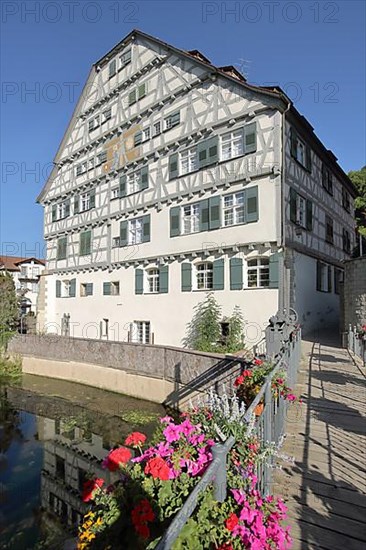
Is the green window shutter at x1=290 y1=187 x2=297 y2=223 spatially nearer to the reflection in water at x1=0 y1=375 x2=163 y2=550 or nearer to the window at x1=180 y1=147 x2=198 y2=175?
the window at x1=180 y1=147 x2=198 y2=175

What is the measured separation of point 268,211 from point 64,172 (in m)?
17.0

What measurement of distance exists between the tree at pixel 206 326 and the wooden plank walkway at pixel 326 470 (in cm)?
690

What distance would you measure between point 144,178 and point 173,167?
2.24 meters

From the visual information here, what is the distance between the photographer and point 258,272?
1430 cm

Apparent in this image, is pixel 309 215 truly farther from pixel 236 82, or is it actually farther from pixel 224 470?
pixel 224 470

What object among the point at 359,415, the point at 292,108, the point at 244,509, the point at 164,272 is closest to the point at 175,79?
the point at 292,108

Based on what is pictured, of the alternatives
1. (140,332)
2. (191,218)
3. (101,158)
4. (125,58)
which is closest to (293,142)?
(191,218)

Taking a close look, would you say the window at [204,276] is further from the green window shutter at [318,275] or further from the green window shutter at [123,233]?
the green window shutter at [123,233]

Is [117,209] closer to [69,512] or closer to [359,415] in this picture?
[69,512]

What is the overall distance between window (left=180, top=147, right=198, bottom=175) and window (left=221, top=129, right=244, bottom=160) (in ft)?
5.18

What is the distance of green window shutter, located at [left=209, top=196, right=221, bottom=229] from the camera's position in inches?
601

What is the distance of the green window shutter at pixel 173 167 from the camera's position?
17.3m

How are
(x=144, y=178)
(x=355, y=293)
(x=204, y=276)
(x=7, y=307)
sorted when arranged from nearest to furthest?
(x=355, y=293) < (x=204, y=276) < (x=144, y=178) < (x=7, y=307)

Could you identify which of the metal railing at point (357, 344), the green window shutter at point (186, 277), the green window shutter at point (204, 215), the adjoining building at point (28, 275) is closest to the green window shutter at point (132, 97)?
the green window shutter at point (204, 215)
